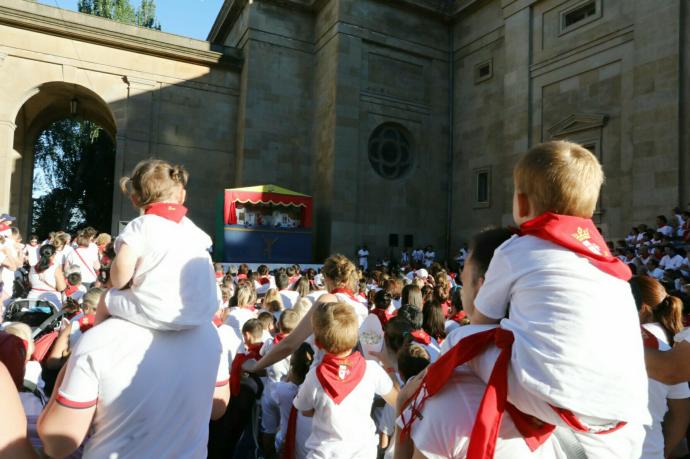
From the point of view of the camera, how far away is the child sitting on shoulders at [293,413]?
10.5 ft

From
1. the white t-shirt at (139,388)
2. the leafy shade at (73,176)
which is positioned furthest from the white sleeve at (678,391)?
the leafy shade at (73,176)

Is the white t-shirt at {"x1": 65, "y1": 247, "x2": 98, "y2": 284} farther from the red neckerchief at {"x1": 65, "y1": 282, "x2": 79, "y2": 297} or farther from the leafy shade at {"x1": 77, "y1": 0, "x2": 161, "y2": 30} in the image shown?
the leafy shade at {"x1": 77, "y1": 0, "x2": 161, "y2": 30}

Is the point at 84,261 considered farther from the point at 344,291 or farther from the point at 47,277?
the point at 344,291

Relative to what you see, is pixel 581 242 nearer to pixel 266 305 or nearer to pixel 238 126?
pixel 266 305

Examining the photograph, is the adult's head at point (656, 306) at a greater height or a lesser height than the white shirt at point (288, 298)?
greater

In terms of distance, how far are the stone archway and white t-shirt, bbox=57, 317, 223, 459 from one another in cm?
2056

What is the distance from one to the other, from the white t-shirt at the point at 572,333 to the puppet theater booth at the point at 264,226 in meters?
16.8

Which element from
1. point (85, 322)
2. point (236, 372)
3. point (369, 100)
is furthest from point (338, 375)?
point (369, 100)

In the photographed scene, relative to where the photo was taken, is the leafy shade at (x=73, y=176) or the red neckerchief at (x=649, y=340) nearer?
the red neckerchief at (x=649, y=340)

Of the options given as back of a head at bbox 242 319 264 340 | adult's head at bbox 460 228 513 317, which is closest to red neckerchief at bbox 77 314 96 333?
back of a head at bbox 242 319 264 340

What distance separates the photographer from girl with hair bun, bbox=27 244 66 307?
24.2ft

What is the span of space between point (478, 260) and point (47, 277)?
26.3 feet

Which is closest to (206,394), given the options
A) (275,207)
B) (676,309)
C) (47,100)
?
(676,309)

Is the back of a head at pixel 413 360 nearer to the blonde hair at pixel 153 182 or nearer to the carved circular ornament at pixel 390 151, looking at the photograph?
the blonde hair at pixel 153 182
